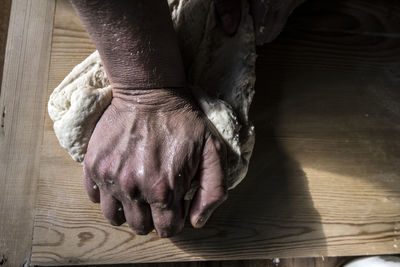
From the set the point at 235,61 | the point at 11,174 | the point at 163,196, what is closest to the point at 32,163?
the point at 11,174

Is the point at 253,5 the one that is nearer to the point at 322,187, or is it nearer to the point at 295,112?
the point at 295,112

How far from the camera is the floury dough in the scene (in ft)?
2.09

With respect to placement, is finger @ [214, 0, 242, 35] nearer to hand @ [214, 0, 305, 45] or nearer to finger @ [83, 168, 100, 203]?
hand @ [214, 0, 305, 45]

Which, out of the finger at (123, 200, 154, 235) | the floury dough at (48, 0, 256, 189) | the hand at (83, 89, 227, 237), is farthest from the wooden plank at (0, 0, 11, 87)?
the finger at (123, 200, 154, 235)

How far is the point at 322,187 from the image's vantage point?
0.84 m

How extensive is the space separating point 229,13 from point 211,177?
1.25 feet

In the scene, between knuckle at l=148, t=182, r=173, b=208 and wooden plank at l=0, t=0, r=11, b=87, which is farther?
wooden plank at l=0, t=0, r=11, b=87

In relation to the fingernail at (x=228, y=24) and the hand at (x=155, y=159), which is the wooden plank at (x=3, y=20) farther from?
the fingernail at (x=228, y=24)

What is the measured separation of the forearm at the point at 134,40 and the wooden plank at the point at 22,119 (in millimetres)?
339

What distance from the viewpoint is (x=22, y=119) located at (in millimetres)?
812

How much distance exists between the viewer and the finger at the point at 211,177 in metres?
0.60

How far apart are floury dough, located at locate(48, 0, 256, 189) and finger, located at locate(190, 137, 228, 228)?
5cm

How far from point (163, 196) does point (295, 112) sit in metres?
0.47

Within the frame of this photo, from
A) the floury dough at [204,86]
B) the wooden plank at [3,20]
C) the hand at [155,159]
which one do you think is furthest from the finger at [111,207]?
the wooden plank at [3,20]
